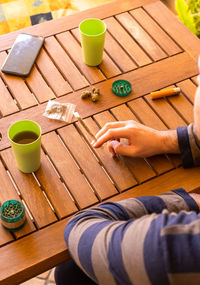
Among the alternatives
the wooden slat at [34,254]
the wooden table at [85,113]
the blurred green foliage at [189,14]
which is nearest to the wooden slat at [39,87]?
the wooden table at [85,113]

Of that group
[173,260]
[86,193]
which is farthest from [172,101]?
[173,260]

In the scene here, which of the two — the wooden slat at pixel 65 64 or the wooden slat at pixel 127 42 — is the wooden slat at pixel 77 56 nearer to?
the wooden slat at pixel 65 64

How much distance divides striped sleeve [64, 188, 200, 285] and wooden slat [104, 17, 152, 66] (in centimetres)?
67

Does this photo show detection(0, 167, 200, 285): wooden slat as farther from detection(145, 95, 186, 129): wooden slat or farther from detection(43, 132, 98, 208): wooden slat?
detection(145, 95, 186, 129): wooden slat

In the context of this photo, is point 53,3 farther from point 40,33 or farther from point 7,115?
point 7,115

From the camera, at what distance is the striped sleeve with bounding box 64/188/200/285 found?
0.72 meters

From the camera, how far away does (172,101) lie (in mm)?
1324

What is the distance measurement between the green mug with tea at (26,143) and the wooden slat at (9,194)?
0.05 meters

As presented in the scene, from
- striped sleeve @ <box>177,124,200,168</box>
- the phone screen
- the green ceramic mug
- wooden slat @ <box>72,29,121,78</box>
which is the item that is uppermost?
the phone screen

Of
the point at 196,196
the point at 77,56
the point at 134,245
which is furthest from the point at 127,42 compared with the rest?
the point at 134,245

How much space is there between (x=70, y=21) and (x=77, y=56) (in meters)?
0.20

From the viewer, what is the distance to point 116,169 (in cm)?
115

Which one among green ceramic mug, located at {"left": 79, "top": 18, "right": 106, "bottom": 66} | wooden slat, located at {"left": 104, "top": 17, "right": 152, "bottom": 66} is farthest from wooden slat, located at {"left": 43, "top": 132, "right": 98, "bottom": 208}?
wooden slat, located at {"left": 104, "top": 17, "right": 152, "bottom": 66}

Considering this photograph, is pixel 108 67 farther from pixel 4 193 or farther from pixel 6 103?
pixel 4 193
